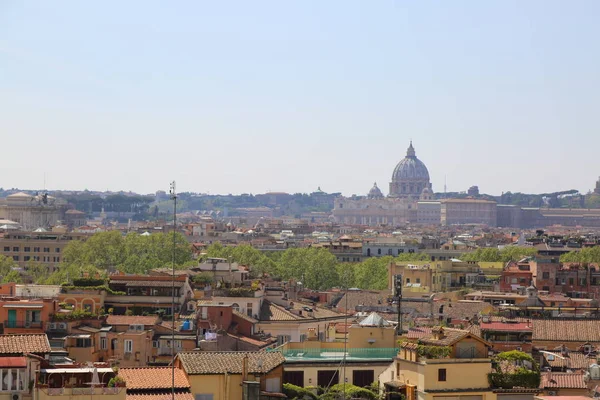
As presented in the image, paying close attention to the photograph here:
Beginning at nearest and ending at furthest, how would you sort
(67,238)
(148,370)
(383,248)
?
(148,370), (67,238), (383,248)

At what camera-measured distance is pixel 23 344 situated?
885 inches

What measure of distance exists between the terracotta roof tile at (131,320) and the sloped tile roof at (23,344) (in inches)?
438

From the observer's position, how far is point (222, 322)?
3491 centimetres

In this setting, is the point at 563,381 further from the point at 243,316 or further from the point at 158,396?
the point at 243,316

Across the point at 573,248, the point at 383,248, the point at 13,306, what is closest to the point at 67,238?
the point at 383,248

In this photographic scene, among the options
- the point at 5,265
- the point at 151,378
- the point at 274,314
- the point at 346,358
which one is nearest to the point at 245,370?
the point at 151,378

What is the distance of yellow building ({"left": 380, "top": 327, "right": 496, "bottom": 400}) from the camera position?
2281 centimetres

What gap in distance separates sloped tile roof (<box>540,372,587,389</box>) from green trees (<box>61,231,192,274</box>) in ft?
169

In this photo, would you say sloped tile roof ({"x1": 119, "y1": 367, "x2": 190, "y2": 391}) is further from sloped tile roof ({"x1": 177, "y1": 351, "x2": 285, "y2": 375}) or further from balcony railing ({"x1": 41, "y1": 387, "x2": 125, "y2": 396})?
balcony railing ({"x1": 41, "y1": 387, "x2": 125, "y2": 396})

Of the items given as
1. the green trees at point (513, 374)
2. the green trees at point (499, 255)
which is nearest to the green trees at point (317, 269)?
the green trees at point (499, 255)

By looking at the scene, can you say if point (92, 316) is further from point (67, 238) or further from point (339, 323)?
point (67, 238)

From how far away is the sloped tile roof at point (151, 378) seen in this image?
75.5 feet

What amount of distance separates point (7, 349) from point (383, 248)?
285ft

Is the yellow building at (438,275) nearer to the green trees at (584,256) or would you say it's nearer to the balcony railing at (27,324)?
the green trees at (584,256)
